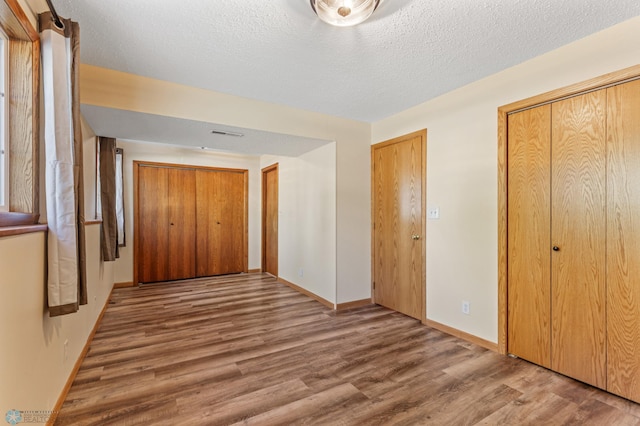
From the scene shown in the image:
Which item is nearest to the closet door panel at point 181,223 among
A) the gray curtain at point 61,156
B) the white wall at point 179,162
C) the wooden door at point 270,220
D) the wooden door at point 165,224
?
the wooden door at point 165,224

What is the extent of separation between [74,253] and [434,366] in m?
2.55

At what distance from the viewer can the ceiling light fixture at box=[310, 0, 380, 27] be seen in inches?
63.0

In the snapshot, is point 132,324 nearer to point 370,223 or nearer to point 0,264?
point 0,264

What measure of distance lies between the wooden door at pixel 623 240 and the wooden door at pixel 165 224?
5.38 m

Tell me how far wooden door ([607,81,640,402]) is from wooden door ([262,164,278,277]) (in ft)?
14.4

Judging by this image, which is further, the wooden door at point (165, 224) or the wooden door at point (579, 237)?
the wooden door at point (165, 224)

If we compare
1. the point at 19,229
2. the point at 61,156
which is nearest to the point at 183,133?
the point at 61,156

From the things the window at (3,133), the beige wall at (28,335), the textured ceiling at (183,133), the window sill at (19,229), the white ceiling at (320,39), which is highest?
the white ceiling at (320,39)

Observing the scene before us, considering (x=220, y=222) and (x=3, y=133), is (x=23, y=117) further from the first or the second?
(x=220, y=222)

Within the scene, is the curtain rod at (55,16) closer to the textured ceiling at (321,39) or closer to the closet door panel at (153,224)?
the textured ceiling at (321,39)

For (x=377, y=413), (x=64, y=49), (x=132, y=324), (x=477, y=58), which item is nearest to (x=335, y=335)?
(x=377, y=413)

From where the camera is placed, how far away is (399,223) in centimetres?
350

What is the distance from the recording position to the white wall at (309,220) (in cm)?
379

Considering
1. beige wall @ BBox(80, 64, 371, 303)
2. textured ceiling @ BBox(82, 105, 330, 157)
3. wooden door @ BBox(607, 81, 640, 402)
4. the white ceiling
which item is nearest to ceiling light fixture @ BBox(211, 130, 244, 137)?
textured ceiling @ BBox(82, 105, 330, 157)
